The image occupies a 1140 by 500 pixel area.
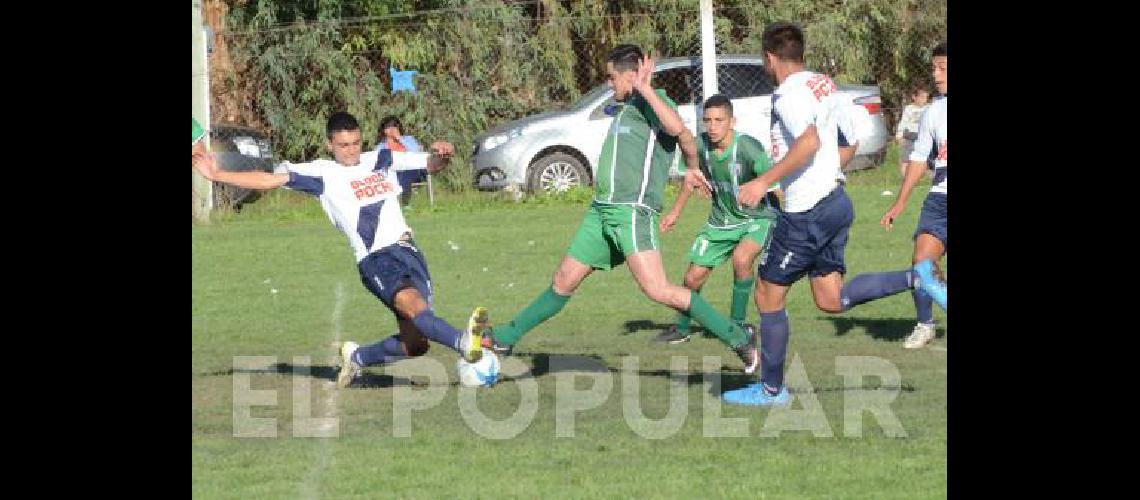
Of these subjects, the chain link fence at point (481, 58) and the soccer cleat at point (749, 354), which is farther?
the chain link fence at point (481, 58)

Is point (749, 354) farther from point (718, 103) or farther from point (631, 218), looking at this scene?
point (718, 103)

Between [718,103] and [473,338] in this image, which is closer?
[473,338]

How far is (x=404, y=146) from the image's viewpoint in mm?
18328

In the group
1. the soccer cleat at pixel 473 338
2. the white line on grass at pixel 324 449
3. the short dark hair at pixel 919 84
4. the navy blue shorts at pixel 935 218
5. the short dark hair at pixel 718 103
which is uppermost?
the short dark hair at pixel 919 84

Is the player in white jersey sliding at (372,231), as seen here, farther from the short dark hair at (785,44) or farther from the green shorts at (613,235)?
the short dark hair at (785,44)

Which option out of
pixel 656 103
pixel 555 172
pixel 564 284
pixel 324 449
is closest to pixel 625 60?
pixel 656 103

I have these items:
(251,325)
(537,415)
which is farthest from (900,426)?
(251,325)

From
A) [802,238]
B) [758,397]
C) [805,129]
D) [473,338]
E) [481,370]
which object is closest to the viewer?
[805,129]

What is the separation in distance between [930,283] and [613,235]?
1.95 metres

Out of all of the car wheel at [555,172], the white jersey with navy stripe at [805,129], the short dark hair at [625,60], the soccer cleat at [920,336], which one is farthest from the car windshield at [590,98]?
the white jersey with navy stripe at [805,129]

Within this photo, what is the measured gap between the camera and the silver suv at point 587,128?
21.9 m

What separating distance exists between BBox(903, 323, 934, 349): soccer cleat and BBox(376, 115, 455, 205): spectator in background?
10.1ft

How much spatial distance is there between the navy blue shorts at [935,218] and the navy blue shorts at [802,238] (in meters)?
2.03
